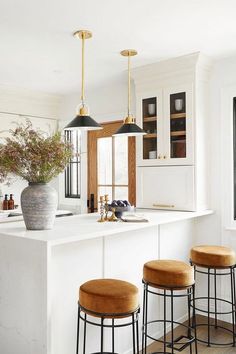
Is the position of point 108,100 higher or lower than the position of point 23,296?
higher

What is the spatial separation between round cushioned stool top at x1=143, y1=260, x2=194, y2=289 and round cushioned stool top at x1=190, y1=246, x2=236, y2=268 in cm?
49

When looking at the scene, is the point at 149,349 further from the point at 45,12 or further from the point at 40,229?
the point at 45,12

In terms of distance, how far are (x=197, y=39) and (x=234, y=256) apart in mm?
1856

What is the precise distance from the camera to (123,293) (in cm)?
201

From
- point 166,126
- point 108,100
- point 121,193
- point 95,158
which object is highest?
point 108,100

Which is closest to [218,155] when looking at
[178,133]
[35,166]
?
[178,133]

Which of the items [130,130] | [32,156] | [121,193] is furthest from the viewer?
[121,193]

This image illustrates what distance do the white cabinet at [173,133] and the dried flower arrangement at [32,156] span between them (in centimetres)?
148

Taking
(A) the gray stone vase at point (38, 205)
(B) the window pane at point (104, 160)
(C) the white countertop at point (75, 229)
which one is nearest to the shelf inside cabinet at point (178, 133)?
(C) the white countertop at point (75, 229)

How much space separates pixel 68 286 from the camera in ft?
7.48

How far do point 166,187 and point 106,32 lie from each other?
163 centimetres

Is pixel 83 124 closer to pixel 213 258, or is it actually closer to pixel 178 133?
pixel 178 133

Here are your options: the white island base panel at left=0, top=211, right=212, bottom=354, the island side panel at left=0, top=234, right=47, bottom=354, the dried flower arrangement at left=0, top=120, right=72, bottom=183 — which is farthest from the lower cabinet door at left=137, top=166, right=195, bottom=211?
the island side panel at left=0, top=234, right=47, bottom=354

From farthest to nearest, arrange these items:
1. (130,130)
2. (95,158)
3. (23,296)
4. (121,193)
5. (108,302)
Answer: (95,158) → (121,193) → (130,130) → (23,296) → (108,302)
